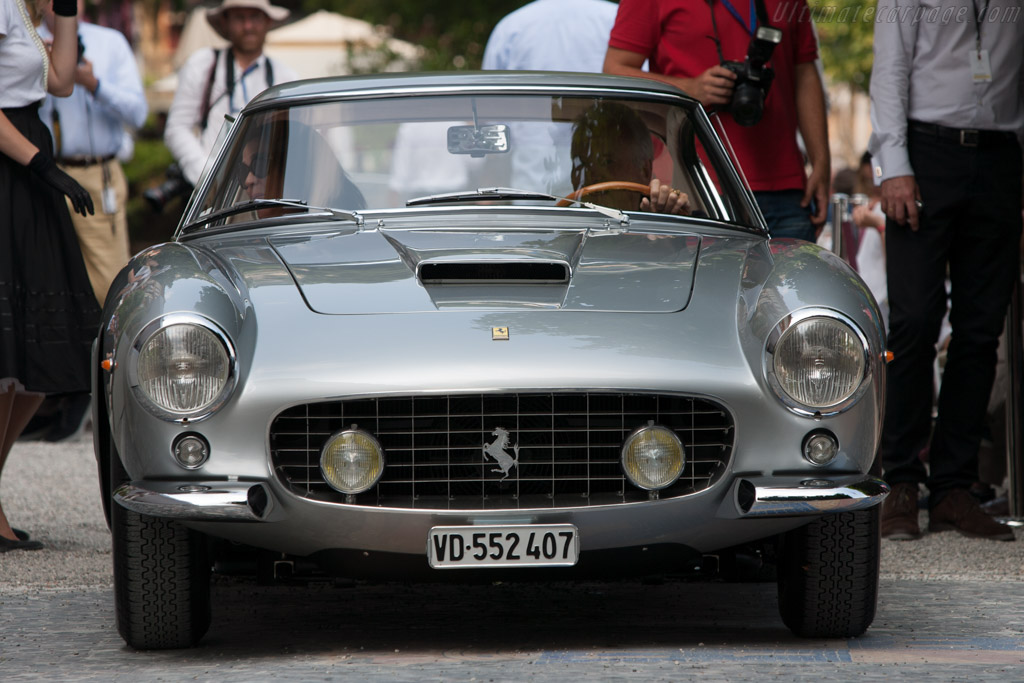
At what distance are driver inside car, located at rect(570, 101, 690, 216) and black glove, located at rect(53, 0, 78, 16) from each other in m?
2.11

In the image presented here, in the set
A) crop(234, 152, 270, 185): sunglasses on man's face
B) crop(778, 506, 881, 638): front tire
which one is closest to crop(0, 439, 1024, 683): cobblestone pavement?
crop(778, 506, 881, 638): front tire

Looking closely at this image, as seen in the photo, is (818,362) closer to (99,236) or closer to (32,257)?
(32,257)

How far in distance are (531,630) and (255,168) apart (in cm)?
169

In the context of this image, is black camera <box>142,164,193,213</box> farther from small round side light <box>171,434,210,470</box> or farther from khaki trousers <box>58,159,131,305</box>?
small round side light <box>171,434,210,470</box>

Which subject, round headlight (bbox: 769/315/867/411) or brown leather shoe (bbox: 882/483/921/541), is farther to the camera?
brown leather shoe (bbox: 882/483/921/541)

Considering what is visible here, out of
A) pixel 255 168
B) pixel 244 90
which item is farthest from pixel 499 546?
pixel 244 90

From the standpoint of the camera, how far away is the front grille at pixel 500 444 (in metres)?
3.39

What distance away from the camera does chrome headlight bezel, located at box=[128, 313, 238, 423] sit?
3.38 m

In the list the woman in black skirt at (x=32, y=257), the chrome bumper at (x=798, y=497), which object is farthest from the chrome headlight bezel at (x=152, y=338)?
the woman in black skirt at (x=32, y=257)

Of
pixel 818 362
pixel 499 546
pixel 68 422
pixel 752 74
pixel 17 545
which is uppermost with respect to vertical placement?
pixel 752 74

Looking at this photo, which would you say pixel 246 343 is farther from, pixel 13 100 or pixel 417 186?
pixel 13 100

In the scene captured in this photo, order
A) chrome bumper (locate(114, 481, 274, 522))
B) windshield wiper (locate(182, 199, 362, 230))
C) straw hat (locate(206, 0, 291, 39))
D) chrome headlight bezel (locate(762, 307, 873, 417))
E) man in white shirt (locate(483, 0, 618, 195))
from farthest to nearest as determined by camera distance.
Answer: straw hat (locate(206, 0, 291, 39)) → man in white shirt (locate(483, 0, 618, 195)) → windshield wiper (locate(182, 199, 362, 230)) → chrome headlight bezel (locate(762, 307, 873, 417)) → chrome bumper (locate(114, 481, 274, 522))

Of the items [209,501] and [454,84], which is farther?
[454,84]

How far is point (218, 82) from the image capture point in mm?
8164
